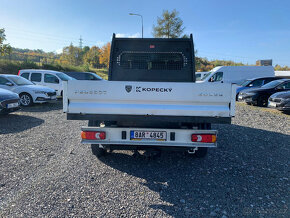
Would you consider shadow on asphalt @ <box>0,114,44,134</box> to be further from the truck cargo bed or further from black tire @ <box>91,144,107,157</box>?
the truck cargo bed

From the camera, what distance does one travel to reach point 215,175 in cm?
346

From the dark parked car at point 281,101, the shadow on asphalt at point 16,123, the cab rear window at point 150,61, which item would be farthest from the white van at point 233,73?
the shadow on asphalt at point 16,123

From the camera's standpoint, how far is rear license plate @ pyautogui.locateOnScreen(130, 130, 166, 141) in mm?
3141

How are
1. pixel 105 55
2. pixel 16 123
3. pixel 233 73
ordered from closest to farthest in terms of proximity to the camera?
pixel 16 123, pixel 233 73, pixel 105 55

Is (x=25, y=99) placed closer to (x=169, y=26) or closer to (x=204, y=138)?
(x=204, y=138)

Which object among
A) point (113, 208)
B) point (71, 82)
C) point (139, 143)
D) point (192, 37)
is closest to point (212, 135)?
point (139, 143)

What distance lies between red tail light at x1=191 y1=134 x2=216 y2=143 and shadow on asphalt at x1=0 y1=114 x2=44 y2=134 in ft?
17.4

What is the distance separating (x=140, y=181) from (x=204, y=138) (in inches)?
48.4

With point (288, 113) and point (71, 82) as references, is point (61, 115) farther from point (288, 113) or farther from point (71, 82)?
→ point (288, 113)

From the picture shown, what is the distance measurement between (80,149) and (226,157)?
10.4 ft

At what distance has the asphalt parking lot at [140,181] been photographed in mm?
2566

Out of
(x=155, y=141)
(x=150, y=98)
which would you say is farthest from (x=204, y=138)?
(x=150, y=98)

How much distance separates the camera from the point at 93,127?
319 centimetres

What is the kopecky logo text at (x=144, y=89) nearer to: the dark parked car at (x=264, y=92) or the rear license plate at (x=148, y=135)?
the rear license plate at (x=148, y=135)
